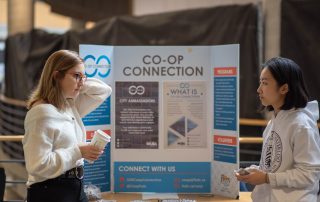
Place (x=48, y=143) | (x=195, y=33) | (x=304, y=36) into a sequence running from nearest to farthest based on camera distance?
(x=48, y=143) < (x=304, y=36) < (x=195, y=33)

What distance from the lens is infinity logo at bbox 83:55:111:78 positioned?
2.84 meters

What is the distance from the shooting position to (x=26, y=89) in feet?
27.3

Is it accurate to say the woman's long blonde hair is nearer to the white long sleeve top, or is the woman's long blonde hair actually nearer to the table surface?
the white long sleeve top

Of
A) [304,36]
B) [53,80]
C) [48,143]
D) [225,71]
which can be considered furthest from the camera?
[304,36]

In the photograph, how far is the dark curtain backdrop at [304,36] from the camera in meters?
4.54

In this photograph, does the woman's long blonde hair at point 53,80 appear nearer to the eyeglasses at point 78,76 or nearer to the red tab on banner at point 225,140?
the eyeglasses at point 78,76

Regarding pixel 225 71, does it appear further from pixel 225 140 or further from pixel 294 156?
pixel 294 156

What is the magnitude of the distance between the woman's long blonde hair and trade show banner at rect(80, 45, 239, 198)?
2.59 ft

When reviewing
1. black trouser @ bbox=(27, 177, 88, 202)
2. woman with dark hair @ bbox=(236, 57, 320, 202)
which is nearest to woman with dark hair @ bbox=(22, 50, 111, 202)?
black trouser @ bbox=(27, 177, 88, 202)

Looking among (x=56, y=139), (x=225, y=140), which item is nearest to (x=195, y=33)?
(x=225, y=140)

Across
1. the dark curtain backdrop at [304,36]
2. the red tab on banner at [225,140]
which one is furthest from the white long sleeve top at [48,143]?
the dark curtain backdrop at [304,36]

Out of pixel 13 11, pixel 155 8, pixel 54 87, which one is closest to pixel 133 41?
pixel 155 8

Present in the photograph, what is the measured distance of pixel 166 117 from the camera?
296 cm

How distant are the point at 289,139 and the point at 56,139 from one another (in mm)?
1069
